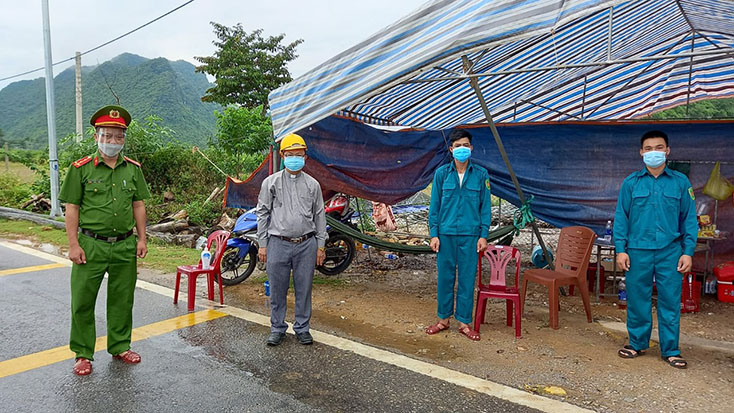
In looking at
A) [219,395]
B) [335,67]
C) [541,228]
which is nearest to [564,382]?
[219,395]

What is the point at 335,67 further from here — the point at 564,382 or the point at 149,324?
the point at 564,382

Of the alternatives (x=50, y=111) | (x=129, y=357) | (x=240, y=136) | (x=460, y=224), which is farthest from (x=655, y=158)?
(x=50, y=111)

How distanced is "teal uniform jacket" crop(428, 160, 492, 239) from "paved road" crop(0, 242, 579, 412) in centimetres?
127

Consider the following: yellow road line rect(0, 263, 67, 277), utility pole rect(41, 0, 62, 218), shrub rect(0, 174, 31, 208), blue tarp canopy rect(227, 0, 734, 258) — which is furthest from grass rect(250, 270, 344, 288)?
shrub rect(0, 174, 31, 208)

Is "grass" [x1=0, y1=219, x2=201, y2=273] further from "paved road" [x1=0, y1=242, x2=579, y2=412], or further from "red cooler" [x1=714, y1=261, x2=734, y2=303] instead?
"red cooler" [x1=714, y1=261, x2=734, y2=303]

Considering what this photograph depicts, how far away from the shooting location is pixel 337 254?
23.2ft

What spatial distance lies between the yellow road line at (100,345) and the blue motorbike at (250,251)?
121 cm

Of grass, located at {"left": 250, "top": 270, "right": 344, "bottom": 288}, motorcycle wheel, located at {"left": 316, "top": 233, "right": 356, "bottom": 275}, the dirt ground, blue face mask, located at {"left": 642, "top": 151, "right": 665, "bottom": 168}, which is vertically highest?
blue face mask, located at {"left": 642, "top": 151, "right": 665, "bottom": 168}

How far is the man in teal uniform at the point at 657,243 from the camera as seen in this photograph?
13.0 feet

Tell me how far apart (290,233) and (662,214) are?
299 centimetres

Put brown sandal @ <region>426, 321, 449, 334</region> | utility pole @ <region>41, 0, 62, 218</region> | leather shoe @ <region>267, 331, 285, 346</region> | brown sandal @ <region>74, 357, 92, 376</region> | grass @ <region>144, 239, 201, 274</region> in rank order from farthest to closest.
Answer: utility pole @ <region>41, 0, 62, 218</region> → grass @ <region>144, 239, 201, 274</region> → brown sandal @ <region>426, 321, 449, 334</region> → leather shoe @ <region>267, 331, 285, 346</region> → brown sandal @ <region>74, 357, 92, 376</region>

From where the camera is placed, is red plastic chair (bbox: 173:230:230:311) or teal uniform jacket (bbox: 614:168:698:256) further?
red plastic chair (bbox: 173:230:230:311)

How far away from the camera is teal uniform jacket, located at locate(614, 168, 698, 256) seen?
396 cm

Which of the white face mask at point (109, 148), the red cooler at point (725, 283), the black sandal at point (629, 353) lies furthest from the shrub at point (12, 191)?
the red cooler at point (725, 283)
